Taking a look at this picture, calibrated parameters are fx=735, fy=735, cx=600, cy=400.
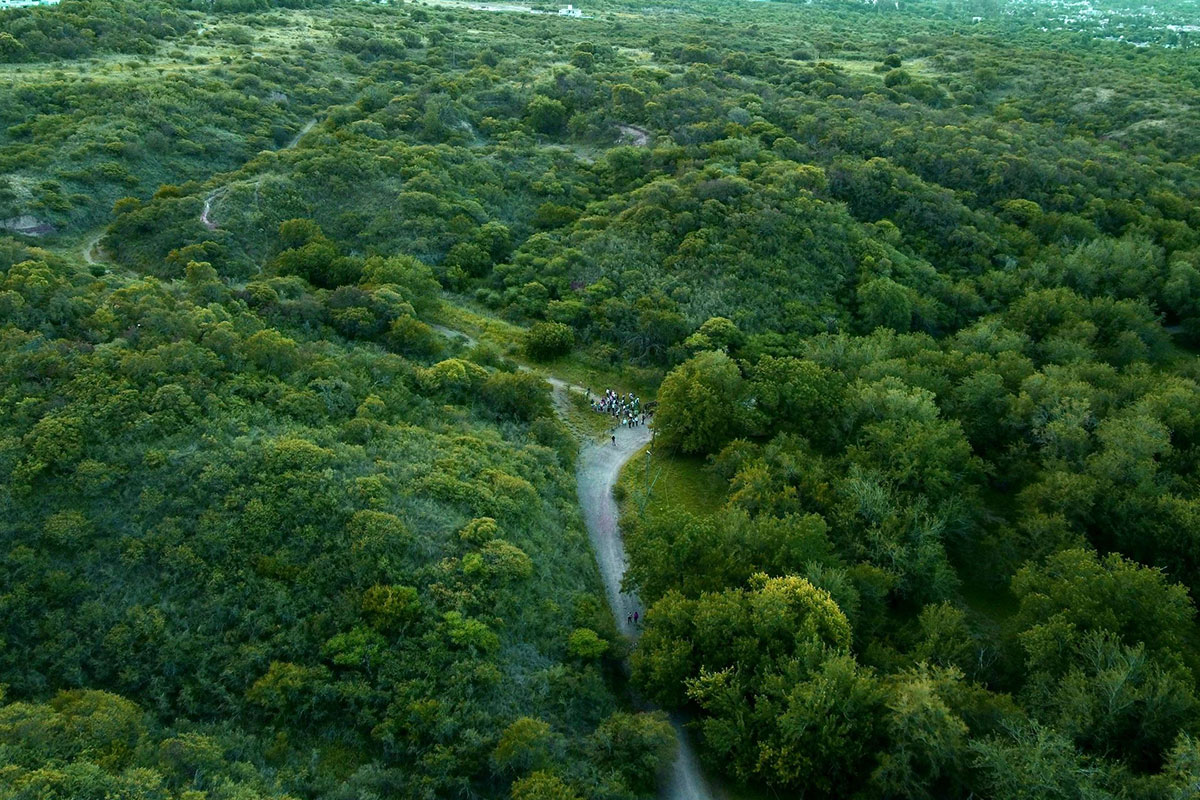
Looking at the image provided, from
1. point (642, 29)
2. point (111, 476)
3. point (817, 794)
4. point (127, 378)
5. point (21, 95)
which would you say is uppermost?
point (642, 29)

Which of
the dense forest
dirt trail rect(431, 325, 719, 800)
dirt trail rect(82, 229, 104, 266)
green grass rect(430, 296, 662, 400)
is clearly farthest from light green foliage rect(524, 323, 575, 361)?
dirt trail rect(82, 229, 104, 266)

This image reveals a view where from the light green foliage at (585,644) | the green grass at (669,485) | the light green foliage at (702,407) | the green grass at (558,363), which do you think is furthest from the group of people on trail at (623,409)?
the light green foliage at (585,644)

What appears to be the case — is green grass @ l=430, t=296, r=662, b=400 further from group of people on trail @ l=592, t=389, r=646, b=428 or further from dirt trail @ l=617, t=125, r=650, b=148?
dirt trail @ l=617, t=125, r=650, b=148

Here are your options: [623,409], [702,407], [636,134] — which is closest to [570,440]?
[623,409]

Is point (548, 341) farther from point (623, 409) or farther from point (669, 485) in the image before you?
point (669, 485)

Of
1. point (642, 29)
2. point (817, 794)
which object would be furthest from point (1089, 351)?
point (642, 29)

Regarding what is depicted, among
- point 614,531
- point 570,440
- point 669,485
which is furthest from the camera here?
point 570,440

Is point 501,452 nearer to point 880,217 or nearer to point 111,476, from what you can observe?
point 111,476
